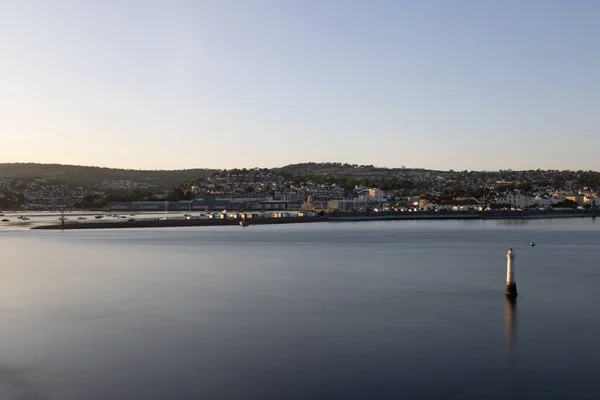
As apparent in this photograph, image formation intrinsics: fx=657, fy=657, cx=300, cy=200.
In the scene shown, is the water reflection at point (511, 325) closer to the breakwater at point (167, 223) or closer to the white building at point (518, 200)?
the breakwater at point (167, 223)

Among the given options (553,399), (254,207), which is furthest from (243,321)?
(254,207)

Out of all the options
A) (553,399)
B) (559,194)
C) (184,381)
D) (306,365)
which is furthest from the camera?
(559,194)

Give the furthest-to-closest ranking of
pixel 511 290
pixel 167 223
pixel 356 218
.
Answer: pixel 356 218, pixel 167 223, pixel 511 290

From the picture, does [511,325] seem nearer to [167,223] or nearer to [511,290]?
[511,290]

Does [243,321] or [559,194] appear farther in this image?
[559,194]

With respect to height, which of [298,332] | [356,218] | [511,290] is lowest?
[356,218]

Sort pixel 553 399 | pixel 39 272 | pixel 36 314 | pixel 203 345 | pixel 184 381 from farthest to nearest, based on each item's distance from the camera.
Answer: pixel 39 272 → pixel 36 314 → pixel 203 345 → pixel 184 381 → pixel 553 399

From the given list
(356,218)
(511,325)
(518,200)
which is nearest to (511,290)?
(511,325)

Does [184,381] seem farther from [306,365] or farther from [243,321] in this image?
[243,321]
